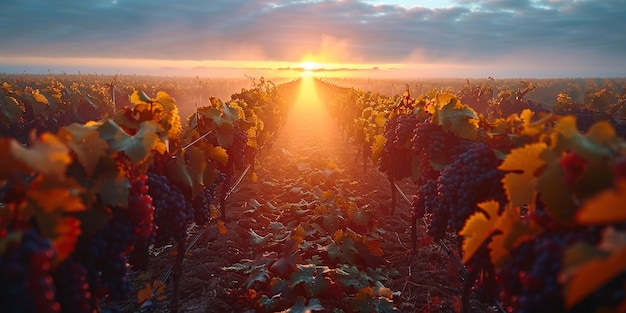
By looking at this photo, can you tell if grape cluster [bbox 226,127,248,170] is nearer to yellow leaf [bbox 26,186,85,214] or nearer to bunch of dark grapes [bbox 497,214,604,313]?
yellow leaf [bbox 26,186,85,214]

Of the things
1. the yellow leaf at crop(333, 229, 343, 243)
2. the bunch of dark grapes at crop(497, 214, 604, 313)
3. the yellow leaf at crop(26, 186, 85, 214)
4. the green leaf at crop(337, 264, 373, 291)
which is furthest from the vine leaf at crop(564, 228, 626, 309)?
the yellow leaf at crop(333, 229, 343, 243)

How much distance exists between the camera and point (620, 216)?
4.31 ft

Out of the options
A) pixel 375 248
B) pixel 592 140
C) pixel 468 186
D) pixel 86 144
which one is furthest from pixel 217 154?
pixel 592 140

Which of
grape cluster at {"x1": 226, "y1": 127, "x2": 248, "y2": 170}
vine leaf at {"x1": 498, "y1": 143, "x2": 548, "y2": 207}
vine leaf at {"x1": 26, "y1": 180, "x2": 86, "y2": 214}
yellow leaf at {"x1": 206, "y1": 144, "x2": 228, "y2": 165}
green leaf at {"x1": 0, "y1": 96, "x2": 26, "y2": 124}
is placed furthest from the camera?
green leaf at {"x1": 0, "y1": 96, "x2": 26, "y2": 124}

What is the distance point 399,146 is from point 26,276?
5711 millimetres

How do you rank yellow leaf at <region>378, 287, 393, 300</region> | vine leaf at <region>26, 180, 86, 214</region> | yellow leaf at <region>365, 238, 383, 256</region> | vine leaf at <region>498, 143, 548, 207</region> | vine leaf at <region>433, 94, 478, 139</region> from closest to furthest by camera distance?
vine leaf at <region>26, 180, 86, 214</region> → vine leaf at <region>498, 143, 548, 207</region> → vine leaf at <region>433, 94, 478, 139</region> → yellow leaf at <region>378, 287, 393, 300</region> → yellow leaf at <region>365, 238, 383, 256</region>

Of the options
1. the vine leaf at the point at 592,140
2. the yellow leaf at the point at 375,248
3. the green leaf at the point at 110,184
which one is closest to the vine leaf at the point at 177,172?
the green leaf at the point at 110,184

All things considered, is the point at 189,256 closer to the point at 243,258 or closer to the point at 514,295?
the point at 243,258

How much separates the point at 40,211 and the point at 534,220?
2.58 m

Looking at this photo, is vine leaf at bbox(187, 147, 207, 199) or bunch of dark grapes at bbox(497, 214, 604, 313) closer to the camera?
bunch of dark grapes at bbox(497, 214, 604, 313)

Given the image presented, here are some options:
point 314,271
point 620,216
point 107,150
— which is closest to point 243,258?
point 314,271

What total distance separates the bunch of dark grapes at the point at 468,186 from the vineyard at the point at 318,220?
1 cm

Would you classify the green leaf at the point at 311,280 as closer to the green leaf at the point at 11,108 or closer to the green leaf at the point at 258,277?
the green leaf at the point at 258,277

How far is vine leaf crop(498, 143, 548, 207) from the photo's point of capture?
261 cm
